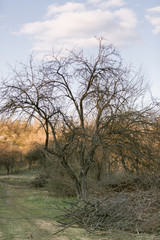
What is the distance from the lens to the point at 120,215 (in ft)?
23.7

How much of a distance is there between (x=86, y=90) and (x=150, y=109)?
8.53 ft

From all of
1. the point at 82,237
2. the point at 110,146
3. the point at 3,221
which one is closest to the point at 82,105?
the point at 110,146

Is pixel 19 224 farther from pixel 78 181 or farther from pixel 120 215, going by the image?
pixel 78 181

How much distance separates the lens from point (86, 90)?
11.8 metres

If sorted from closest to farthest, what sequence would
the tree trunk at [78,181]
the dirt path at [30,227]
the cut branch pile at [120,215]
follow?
1. the dirt path at [30,227]
2. the cut branch pile at [120,215]
3. the tree trunk at [78,181]

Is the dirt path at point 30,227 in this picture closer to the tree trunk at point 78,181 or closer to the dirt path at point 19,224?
the dirt path at point 19,224

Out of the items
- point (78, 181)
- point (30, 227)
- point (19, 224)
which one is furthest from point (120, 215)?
point (78, 181)

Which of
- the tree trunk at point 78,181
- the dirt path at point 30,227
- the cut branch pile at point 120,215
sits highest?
the tree trunk at point 78,181

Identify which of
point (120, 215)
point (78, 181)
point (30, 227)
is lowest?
point (30, 227)

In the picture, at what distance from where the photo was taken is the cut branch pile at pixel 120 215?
6.79 metres

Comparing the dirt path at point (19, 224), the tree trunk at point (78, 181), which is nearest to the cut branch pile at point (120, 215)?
the dirt path at point (19, 224)

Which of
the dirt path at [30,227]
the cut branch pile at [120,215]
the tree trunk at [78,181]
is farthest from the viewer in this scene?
the tree trunk at [78,181]

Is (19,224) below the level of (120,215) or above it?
below

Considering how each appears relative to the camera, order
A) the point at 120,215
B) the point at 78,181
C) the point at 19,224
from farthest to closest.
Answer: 1. the point at 78,181
2. the point at 19,224
3. the point at 120,215
